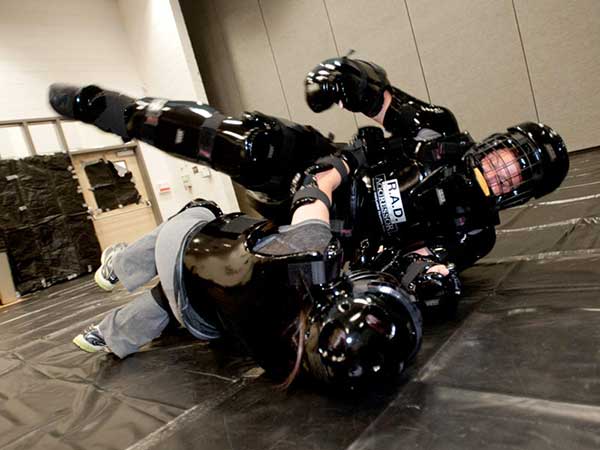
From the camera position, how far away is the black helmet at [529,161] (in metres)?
1.11

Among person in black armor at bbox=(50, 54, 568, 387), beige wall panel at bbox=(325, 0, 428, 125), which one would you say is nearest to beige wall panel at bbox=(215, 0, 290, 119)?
beige wall panel at bbox=(325, 0, 428, 125)

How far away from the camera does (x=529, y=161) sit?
111cm

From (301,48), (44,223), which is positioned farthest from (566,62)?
(44,223)

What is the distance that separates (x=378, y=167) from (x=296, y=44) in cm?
438

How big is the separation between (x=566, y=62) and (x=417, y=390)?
4.09 metres

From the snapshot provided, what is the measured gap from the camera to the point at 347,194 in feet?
3.87

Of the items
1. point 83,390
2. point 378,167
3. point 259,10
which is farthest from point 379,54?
point 83,390

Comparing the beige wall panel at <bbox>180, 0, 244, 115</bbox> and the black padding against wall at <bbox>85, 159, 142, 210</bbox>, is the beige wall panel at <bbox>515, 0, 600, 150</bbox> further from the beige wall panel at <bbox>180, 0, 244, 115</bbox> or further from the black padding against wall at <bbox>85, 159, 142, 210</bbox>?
the black padding against wall at <bbox>85, 159, 142, 210</bbox>

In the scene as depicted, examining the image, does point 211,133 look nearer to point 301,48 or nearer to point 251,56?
point 301,48

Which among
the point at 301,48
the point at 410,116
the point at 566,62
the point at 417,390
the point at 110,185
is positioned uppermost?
the point at 301,48

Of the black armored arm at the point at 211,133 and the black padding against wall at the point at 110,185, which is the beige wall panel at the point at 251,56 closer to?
the black padding against wall at the point at 110,185

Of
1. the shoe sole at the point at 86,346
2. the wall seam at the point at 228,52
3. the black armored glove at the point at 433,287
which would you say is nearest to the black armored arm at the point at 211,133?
the black armored glove at the point at 433,287

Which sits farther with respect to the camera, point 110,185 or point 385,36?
point 110,185

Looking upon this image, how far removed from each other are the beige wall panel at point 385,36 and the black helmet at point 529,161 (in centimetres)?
350
